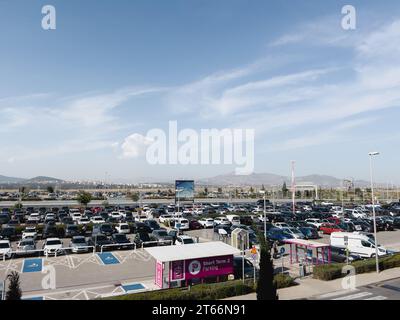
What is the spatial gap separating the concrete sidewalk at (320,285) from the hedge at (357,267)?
0.34 m

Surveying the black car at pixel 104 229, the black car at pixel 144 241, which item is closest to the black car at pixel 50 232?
the black car at pixel 104 229

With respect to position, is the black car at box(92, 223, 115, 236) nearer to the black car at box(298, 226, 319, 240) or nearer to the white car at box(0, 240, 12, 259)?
the white car at box(0, 240, 12, 259)

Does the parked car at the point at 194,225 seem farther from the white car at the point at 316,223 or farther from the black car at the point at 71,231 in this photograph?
the white car at the point at 316,223

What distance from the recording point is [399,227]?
43.6 m

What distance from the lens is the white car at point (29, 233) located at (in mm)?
31231

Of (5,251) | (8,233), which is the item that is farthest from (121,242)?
(8,233)

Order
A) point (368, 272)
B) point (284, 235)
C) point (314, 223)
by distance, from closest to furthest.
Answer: point (368, 272) → point (284, 235) → point (314, 223)

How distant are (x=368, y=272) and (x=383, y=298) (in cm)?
575

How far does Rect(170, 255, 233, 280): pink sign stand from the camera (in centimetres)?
1884
